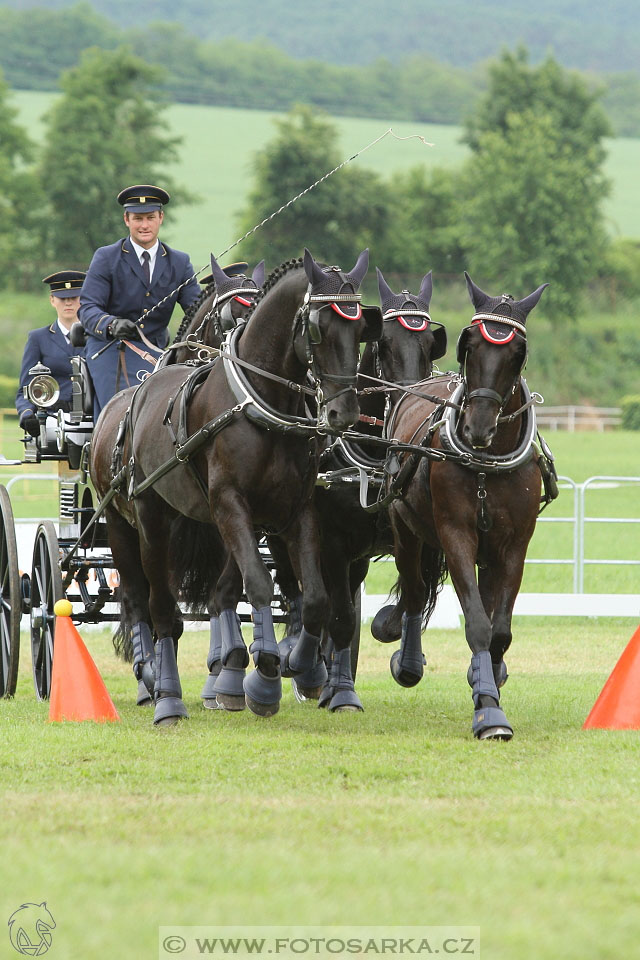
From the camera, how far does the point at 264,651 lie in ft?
20.1

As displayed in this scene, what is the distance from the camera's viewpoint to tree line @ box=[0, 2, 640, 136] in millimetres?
84438

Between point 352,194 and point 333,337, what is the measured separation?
48550 millimetres

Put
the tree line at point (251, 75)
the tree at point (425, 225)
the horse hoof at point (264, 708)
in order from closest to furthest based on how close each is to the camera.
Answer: the horse hoof at point (264, 708) → the tree at point (425, 225) → the tree line at point (251, 75)

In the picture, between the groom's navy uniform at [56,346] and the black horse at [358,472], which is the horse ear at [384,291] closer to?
the black horse at [358,472]

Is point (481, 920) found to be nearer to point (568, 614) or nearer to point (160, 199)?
point (160, 199)

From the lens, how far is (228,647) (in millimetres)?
6387

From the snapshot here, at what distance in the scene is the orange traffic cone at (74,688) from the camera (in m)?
6.59

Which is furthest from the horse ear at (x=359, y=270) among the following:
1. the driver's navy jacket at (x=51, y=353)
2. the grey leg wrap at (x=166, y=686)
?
the driver's navy jacket at (x=51, y=353)

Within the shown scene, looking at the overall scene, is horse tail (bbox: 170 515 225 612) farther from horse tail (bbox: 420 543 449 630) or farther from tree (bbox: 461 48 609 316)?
tree (bbox: 461 48 609 316)

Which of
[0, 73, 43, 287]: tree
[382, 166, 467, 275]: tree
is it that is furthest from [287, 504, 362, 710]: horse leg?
[382, 166, 467, 275]: tree

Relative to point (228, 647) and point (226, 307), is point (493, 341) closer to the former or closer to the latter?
point (226, 307)

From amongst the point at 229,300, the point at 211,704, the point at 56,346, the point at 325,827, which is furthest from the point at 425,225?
the point at 325,827

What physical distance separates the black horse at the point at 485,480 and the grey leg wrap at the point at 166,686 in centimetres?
143

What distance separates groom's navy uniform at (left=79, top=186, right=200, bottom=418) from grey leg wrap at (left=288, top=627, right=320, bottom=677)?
2282 mm
